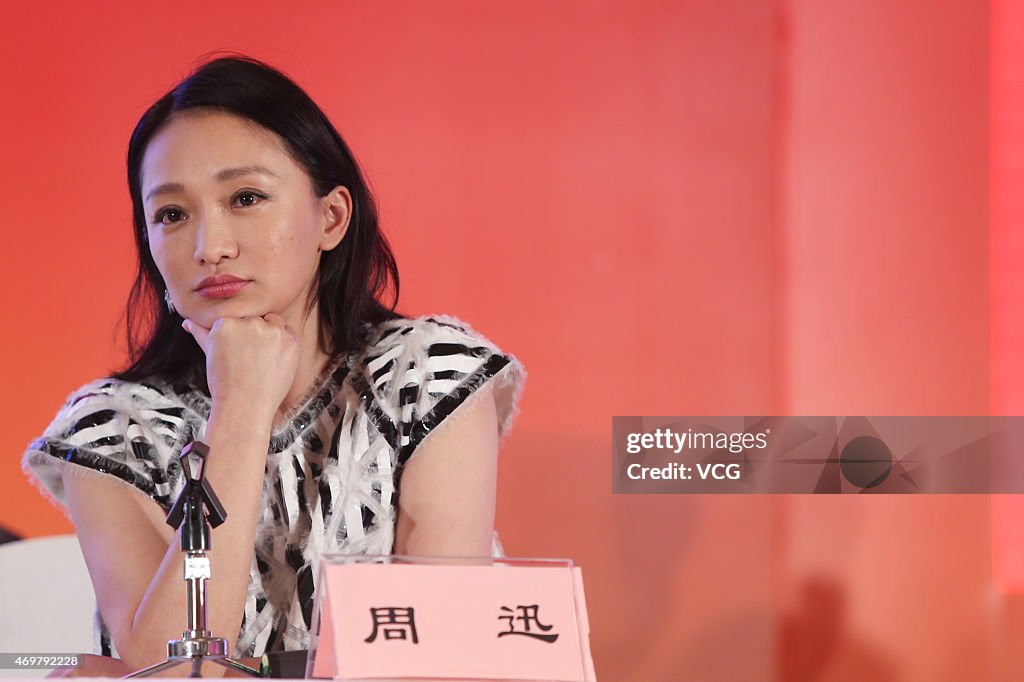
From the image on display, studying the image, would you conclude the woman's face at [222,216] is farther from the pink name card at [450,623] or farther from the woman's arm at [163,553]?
the pink name card at [450,623]

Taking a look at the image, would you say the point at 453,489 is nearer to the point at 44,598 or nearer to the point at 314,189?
the point at 314,189

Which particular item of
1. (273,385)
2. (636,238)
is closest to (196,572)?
(273,385)

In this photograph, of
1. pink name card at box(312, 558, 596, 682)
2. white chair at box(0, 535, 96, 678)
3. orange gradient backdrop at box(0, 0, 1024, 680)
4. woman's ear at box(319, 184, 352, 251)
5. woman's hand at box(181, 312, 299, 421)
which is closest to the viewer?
pink name card at box(312, 558, 596, 682)

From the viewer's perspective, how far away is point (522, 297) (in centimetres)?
259

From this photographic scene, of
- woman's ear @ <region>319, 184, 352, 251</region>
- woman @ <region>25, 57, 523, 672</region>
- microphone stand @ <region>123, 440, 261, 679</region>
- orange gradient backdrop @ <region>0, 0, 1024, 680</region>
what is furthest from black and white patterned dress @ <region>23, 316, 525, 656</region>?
orange gradient backdrop @ <region>0, 0, 1024, 680</region>

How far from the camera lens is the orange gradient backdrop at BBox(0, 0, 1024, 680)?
8.41ft

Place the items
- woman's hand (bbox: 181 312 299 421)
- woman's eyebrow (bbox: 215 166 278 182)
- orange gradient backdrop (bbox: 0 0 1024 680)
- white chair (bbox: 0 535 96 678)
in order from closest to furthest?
woman's hand (bbox: 181 312 299 421)
woman's eyebrow (bbox: 215 166 278 182)
white chair (bbox: 0 535 96 678)
orange gradient backdrop (bbox: 0 0 1024 680)

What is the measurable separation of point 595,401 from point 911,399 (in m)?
0.68

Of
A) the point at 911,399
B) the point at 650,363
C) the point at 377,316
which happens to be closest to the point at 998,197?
the point at 911,399

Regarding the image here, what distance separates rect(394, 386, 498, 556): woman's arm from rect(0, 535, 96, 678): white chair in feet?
3.03

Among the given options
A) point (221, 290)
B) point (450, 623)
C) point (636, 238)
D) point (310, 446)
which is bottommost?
point (450, 623)

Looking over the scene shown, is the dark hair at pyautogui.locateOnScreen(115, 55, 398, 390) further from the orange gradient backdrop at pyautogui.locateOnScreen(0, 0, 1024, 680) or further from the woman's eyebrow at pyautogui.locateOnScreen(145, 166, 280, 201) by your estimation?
the orange gradient backdrop at pyautogui.locateOnScreen(0, 0, 1024, 680)

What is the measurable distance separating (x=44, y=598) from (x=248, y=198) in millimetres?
1144

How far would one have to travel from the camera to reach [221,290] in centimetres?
150
